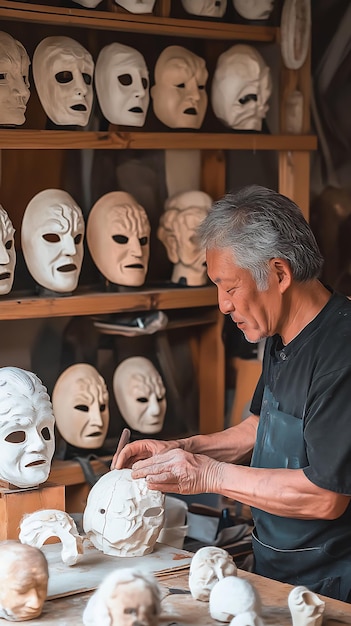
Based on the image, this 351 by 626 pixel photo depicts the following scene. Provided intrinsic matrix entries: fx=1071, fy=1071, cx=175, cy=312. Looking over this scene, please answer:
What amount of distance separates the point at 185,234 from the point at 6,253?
854 mm

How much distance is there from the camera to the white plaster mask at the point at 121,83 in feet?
13.1

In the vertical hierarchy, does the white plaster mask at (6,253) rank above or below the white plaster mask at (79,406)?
above

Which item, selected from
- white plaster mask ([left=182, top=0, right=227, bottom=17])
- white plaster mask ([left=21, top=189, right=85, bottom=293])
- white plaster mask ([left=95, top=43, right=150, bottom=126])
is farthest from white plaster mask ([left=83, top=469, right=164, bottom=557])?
white plaster mask ([left=182, top=0, right=227, bottom=17])

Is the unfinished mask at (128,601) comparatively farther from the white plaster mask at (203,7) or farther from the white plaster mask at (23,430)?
the white plaster mask at (203,7)

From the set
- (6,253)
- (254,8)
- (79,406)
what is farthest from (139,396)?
(254,8)

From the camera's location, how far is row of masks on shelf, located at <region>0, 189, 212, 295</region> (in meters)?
3.82

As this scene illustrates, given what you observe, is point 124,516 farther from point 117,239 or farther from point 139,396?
point 117,239

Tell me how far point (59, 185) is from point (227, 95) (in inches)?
30.6

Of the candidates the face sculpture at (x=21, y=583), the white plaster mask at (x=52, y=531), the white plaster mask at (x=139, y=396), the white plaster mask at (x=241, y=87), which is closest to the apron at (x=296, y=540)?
the white plaster mask at (x=52, y=531)

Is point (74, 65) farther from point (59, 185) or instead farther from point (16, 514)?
point (16, 514)

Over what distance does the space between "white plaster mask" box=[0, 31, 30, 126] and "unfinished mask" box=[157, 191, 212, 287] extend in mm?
814

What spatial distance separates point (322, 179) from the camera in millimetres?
4965

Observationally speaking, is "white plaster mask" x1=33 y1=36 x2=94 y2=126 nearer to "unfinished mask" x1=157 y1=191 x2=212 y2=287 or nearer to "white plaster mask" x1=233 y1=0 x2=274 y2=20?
"unfinished mask" x1=157 y1=191 x2=212 y2=287

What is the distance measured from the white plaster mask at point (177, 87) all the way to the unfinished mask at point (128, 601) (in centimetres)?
239
